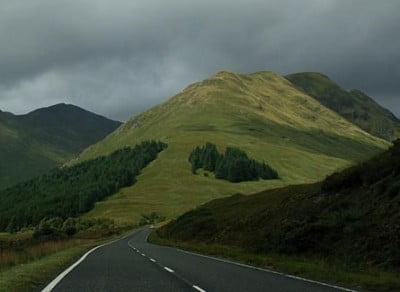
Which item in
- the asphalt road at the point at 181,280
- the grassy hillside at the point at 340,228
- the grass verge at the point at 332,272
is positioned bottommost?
the asphalt road at the point at 181,280

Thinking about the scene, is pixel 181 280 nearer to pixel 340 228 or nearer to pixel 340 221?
pixel 340 228

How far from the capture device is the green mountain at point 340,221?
27906 millimetres

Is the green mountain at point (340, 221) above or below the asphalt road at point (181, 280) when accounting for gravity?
above

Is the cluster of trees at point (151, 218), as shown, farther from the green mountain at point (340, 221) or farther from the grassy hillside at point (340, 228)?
the grassy hillside at point (340, 228)

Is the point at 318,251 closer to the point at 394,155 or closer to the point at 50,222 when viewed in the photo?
the point at 394,155

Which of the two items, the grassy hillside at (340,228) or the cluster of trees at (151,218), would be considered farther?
the cluster of trees at (151,218)

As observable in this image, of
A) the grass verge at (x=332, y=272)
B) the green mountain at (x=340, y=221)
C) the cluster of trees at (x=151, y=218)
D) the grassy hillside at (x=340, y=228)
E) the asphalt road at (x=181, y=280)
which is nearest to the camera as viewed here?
the asphalt road at (x=181, y=280)

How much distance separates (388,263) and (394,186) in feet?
28.4

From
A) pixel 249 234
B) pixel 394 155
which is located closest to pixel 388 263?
pixel 394 155

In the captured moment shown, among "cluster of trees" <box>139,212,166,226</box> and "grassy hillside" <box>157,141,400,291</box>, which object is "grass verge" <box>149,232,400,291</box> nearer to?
"grassy hillside" <box>157,141,400,291</box>

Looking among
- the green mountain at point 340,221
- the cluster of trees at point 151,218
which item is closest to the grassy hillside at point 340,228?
the green mountain at point 340,221

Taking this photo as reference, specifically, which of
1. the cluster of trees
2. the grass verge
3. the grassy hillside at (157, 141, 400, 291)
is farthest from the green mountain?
the cluster of trees

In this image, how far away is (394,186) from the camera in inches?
1275

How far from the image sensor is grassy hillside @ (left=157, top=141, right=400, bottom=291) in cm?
2548
